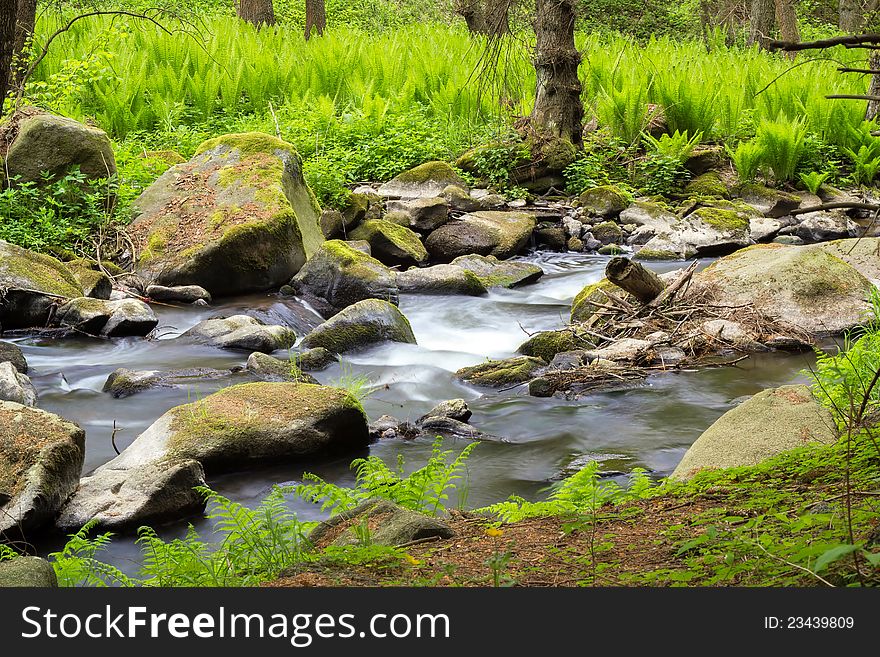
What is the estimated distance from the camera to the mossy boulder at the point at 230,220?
8.34 m

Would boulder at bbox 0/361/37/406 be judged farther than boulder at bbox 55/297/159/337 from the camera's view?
No

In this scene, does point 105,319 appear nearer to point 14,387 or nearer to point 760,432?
point 14,387

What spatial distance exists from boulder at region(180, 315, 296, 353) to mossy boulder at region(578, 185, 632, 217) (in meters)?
5.50

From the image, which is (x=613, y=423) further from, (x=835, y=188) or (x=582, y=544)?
(x=835, y=188)

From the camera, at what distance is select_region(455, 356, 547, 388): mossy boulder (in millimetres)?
6367

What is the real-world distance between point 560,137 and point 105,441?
8.39 meters

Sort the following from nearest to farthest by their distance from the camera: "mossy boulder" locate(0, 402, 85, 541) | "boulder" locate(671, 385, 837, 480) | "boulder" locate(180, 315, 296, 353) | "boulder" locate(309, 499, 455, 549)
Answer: "boulder" locate(309, 499, 455, 549)
"mossy boulder" locate(0, 402, 85, 541)
"boulder" locate(671, 385, 837, 480)
"boulder" locate(180, 315, 296, 353)

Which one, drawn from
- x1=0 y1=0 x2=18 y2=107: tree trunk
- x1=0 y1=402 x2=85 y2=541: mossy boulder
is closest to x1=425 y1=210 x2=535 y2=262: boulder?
x1=0 y1=402 x2=85 y2=541: mossy boulder

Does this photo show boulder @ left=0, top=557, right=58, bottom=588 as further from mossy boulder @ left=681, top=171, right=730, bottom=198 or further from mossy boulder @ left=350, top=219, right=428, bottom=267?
mossy boulder @ left=681, top=171, right=730, bottom=198

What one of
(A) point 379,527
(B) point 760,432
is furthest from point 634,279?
(A) point 379,527

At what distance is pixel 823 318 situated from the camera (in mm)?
7164

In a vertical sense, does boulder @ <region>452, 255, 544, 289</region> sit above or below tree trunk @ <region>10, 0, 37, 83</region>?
below

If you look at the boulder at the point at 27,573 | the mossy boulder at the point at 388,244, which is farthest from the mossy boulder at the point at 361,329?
the boulder at the point at 27,573
